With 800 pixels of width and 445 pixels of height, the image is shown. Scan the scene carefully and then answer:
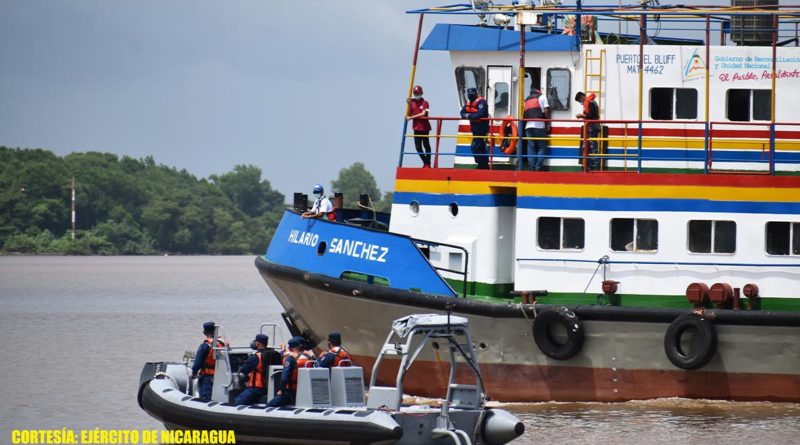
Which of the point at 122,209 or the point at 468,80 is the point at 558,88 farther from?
the point at 122,209

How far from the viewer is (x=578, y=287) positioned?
2078 cm

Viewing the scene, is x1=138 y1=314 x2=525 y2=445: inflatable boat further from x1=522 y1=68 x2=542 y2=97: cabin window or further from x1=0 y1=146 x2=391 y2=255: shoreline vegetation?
x1=0 y1=146 x2=391 y2=255: shoreline vegetation

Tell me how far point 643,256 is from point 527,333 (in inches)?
77.0

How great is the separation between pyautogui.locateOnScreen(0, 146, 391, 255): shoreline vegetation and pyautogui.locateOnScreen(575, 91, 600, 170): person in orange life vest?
9006 centimetres

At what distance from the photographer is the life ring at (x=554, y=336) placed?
2009cm

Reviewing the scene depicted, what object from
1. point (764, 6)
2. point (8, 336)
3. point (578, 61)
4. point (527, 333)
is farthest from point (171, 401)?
point (8, 336)

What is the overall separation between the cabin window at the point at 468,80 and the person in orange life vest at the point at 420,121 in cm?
56

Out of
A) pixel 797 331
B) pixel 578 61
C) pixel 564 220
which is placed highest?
pixel 578 61

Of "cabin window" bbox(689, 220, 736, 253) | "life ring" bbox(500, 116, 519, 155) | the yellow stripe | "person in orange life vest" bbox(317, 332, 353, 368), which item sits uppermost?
"life ring" bbox(500, 116, 519, 155)

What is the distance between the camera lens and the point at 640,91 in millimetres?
21156

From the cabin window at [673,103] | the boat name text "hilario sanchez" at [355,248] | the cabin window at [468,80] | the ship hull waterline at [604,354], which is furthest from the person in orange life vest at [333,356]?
the cabin window at [673,103]

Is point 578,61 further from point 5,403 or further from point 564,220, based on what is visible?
point 5,403

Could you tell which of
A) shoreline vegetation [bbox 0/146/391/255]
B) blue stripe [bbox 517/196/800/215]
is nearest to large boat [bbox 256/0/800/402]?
blue stripe [bbox 517/196/800/215]

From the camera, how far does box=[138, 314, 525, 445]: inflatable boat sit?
631 inches
